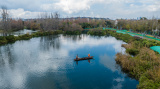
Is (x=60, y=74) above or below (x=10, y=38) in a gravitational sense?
below

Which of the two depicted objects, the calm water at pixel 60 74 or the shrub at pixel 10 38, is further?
the shrub at pixel 10 38

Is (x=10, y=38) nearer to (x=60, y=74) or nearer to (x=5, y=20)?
(x=5, y=20)

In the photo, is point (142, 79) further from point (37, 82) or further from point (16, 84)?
point (16, 84)

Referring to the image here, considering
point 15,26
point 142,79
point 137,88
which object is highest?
point 15,26

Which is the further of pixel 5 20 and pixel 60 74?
pixel 5 20

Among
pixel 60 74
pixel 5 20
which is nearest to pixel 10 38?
pixel 5 20

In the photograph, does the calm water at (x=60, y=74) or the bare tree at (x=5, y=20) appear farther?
the bare tree at (x=5, y=20)

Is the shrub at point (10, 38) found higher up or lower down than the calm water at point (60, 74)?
higher up

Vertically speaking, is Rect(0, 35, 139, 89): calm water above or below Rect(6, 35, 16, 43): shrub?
below

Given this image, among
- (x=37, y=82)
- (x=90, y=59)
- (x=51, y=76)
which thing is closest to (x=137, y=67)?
(x=90, y=59)

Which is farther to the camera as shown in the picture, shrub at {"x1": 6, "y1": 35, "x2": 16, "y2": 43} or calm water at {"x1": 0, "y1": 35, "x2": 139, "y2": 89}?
shrub at {"x1": 6, "y1": 35, "x2": 16, "y2": 43}

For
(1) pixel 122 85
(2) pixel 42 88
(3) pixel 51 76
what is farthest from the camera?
(3) pixel 51 76
